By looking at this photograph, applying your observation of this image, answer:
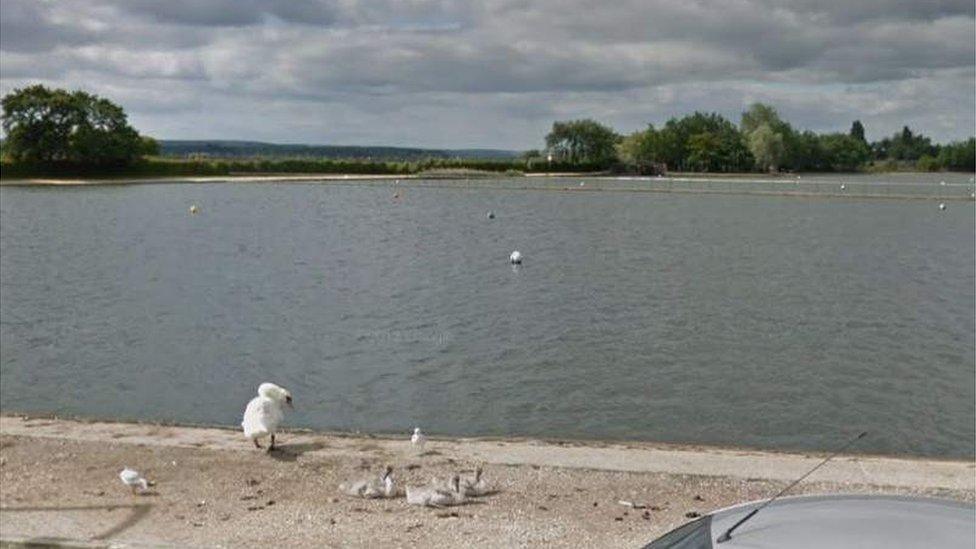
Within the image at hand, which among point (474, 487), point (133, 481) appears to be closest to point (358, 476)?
point (474, 487)

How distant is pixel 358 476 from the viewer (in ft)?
34.6

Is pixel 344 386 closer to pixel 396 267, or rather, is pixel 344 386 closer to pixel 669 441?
pixel 669 441

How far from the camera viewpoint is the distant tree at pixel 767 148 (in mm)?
183250

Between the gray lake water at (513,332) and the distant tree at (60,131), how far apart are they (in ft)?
254

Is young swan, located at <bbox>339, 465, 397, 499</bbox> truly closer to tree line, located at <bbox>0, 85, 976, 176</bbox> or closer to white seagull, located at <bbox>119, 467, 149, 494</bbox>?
white seagull, located at <bbox>119, 467, 149, 494</bbox>

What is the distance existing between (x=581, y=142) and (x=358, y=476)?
17535cm

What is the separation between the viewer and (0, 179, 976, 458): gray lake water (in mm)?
16734

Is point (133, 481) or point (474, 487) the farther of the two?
point (474, 487)

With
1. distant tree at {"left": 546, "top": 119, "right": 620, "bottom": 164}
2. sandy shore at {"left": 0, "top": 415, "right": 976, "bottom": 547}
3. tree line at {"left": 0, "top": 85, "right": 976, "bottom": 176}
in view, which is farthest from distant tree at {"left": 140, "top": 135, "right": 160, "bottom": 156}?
sandy shore at {"left": 0, "top": 415, "right": 976, "bottom": 547}

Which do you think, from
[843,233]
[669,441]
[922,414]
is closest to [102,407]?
[669,441]

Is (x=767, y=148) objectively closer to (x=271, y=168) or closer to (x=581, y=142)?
(x=581, y=142)

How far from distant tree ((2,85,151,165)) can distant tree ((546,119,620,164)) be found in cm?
7438

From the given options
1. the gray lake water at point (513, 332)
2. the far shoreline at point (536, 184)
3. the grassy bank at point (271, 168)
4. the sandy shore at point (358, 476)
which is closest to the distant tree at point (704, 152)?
the grassy bank at point (271, 168)

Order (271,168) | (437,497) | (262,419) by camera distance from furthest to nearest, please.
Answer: (271,168)
(262,419)
(437,497)
